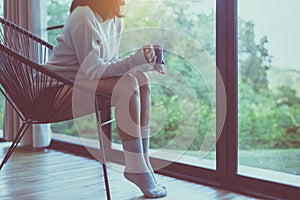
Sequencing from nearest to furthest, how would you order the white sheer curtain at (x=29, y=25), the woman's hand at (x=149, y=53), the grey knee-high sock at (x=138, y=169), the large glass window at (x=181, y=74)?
the woman's hand at (x=149, y=53)
the grey knee-high sock at (x=138, y=169)
the large glass window at (x=181, y=74)
the white sheer curtain at (x=29, y=25)

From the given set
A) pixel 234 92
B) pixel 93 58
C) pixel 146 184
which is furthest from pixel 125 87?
pixel 234 92

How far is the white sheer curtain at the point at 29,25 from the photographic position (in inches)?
124

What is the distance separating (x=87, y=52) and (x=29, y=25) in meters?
1.52

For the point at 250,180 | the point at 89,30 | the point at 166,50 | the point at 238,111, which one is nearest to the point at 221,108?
the point at 238,111

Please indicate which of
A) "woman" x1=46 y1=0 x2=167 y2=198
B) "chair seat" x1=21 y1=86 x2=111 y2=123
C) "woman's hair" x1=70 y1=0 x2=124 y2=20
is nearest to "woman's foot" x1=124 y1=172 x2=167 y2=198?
→ "woman" x1=46 y1=0 x2=167 y2=198

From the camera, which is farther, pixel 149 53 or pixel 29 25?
pixel 29 25

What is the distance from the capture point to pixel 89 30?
1.83 metres

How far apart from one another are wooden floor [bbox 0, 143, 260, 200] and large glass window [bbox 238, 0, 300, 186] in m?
0.24

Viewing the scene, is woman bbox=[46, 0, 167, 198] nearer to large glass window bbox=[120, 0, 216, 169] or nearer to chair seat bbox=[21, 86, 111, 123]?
chair seat bbox=[21, 86, 111, 123]

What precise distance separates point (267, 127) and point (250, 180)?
0.89 feet

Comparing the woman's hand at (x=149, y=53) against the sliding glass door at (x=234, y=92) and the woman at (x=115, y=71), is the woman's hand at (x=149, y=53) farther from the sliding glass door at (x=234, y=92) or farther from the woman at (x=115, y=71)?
the sliding glass door at (x=234, y=92)

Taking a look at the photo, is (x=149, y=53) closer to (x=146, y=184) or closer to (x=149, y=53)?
(x=149, y=53)

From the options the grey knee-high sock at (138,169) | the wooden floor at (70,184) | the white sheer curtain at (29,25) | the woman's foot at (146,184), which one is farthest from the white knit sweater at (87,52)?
the white sheer curtain at (29,25)

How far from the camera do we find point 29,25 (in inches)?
124
